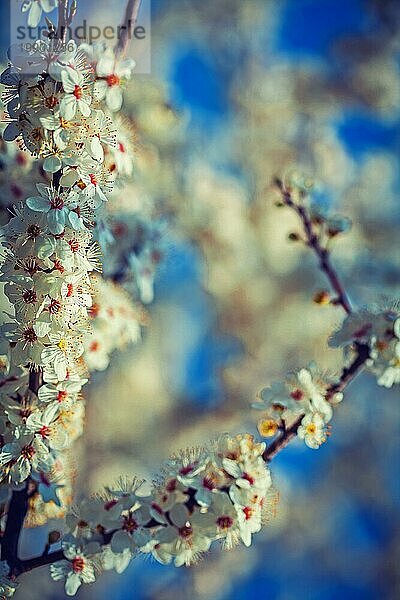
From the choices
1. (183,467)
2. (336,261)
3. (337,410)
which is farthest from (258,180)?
(183,467)

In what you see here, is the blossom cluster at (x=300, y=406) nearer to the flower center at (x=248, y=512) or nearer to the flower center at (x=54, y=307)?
the flower center at (x=248, y=512)

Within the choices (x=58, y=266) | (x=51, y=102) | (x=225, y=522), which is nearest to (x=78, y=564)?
(x=225, y=522)

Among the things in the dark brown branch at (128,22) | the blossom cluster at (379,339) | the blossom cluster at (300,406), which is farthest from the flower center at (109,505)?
the dark brown branch at (128,22)

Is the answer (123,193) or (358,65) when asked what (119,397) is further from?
(358,65)

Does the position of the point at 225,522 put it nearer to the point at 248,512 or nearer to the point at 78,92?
the point at 248,512

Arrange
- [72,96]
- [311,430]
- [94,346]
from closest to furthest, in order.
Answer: [72,96], [311,430], [94,346]

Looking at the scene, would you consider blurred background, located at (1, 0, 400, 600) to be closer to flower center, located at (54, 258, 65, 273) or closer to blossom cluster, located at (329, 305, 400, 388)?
blossom cluster, located at (329, 305, 400, 388)
